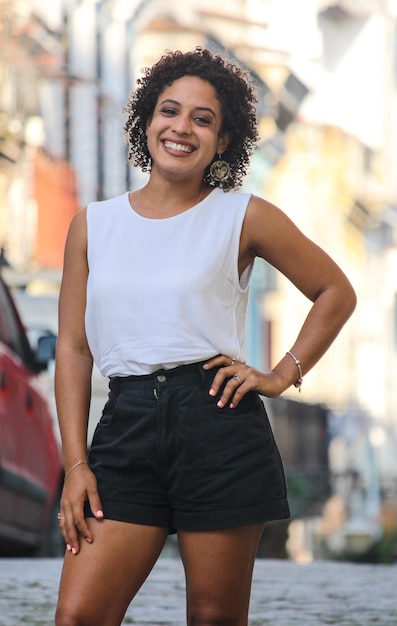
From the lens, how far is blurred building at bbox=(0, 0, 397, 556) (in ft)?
46.0

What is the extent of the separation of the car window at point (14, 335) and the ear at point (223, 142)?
5.88m

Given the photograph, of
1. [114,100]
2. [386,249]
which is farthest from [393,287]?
[114,100]

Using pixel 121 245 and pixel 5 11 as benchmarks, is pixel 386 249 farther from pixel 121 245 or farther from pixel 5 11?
pixel 121 245

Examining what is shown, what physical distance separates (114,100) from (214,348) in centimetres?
1133

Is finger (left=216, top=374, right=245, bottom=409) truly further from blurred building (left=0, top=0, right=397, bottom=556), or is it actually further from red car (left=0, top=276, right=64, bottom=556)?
blurred building (left=0, top=0, right=397, bottom=556)

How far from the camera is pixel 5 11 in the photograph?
13.9 metres

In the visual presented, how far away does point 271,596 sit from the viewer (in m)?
7.11

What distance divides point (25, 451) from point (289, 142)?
12465mm

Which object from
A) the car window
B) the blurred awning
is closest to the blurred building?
the blurred awning

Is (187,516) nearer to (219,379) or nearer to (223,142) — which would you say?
(219,379)

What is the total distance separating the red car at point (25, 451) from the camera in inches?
379

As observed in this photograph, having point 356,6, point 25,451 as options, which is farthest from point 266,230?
point 356,6

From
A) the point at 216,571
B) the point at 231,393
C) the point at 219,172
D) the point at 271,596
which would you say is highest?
the point at 219,172

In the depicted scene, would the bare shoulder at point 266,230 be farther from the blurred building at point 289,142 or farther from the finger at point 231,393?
the blurred building at point 289,142
